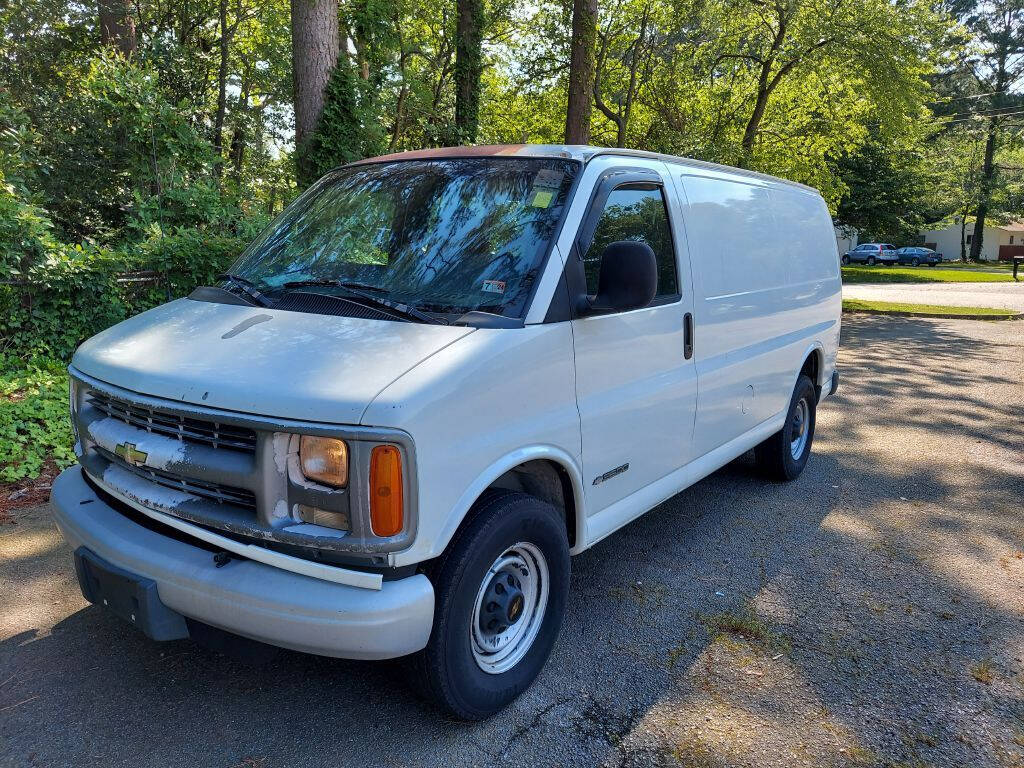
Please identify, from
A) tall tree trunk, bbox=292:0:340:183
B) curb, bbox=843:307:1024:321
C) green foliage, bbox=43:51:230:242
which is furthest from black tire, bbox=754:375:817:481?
curb, bbox=843:307:1024:321

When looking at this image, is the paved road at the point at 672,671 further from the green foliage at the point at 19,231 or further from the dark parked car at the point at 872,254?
the dark parked car at the point at 872,254

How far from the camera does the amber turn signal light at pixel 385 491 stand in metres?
2.28

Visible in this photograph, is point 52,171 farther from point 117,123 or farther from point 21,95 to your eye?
point 21,95

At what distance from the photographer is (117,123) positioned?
915 cm

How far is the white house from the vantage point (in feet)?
224

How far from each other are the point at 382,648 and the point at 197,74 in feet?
45.6

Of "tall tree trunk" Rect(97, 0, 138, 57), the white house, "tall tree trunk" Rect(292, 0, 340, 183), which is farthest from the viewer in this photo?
the white house

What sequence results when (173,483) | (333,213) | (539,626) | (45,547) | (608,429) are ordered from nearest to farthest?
(173,483) → (539,626) → (608,429) → (333,213) → (45,547)

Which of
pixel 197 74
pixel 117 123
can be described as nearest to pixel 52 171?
pixel 117 123

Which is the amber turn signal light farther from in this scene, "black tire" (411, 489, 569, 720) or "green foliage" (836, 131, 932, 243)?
"green foliage" (836, 131, 932, 243)

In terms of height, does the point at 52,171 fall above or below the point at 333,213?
above

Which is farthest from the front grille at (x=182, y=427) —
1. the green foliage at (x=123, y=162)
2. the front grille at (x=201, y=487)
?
the green foliage at (x=123, y=162)

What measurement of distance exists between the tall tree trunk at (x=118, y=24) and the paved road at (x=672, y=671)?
1213 cm

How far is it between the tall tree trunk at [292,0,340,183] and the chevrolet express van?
625cm
